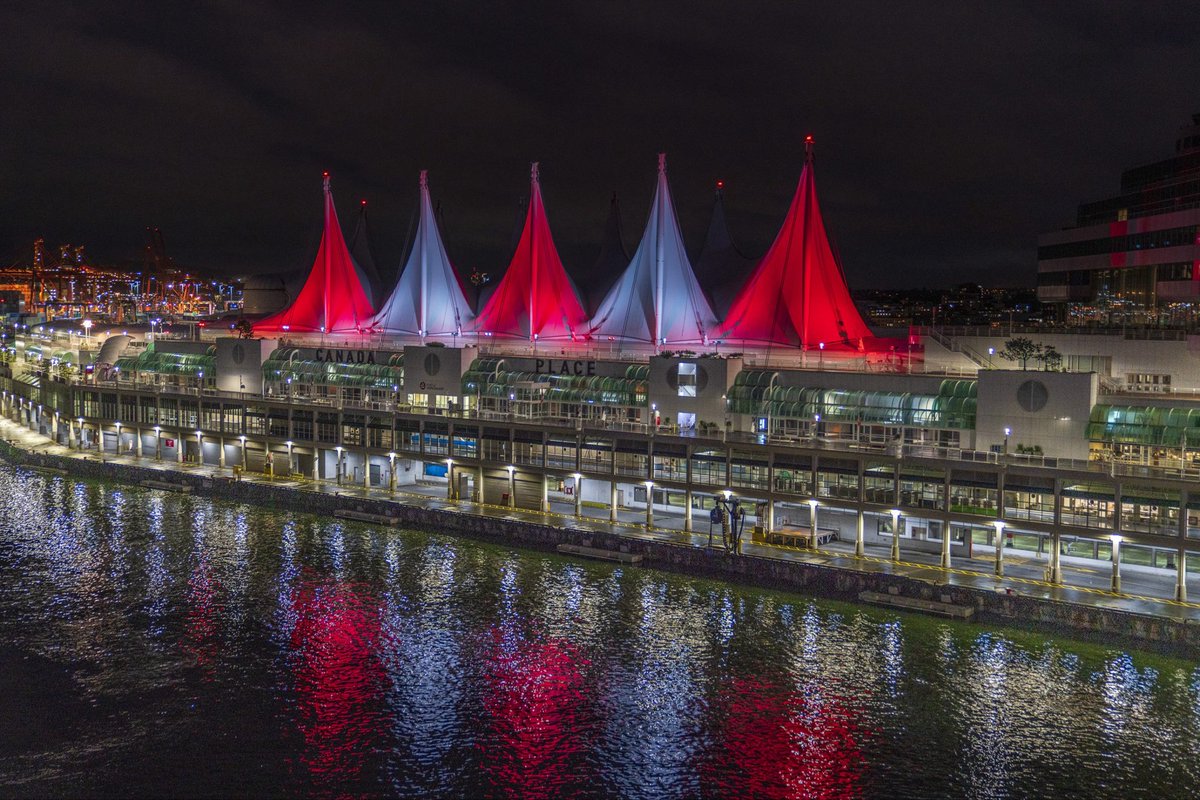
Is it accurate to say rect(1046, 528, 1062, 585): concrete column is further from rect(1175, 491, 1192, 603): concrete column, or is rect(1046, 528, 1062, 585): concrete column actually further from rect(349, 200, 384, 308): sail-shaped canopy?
rect(349, 200, 384, 308): sail-shaped canopy

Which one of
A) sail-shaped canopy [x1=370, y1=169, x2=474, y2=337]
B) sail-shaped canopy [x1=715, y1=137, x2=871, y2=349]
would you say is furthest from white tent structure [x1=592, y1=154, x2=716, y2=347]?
sail-shaped canopy [x1=370, y1=169, x2=474, y2=337]

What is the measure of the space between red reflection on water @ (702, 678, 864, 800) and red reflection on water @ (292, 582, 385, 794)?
1013cm

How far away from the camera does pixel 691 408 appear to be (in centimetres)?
5719

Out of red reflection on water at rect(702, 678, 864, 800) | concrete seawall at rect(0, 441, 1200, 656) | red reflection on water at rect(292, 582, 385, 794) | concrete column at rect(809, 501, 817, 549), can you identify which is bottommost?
red reflection on water at rect(702, 678, 864, 800)

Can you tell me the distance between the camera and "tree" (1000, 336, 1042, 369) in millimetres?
52906

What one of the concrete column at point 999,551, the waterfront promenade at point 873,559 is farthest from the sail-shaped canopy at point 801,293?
the concrete column at point 999,551

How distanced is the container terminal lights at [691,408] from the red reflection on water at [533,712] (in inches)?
583

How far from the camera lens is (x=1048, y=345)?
181 feet

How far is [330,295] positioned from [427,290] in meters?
10.3

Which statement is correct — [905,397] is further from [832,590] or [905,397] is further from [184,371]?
[184,371]

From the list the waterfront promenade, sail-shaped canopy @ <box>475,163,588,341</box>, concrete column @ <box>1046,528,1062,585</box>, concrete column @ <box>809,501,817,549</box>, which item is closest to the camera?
the waterfront promenade

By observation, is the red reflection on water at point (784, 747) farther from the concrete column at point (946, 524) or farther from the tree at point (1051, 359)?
the tree at point (1051, 359)

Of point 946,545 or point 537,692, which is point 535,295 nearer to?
point 946,545

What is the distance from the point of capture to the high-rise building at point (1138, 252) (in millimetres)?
63812
